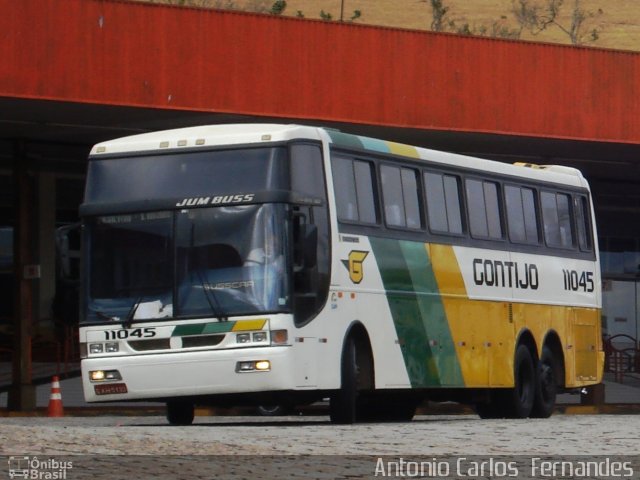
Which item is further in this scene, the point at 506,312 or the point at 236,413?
the point at 236,413

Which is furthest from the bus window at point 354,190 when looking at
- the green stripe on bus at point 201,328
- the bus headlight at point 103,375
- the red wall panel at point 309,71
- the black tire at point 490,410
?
the red wall panel at point 309,71

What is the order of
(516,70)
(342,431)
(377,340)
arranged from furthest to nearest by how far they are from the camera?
(516,70) < (377,340) < (342,431)

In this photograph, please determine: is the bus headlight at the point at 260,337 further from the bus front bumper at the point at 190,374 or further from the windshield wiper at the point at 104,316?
the windshield wiper at the point at 104,316

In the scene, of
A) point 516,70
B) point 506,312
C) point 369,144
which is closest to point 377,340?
point 369,144

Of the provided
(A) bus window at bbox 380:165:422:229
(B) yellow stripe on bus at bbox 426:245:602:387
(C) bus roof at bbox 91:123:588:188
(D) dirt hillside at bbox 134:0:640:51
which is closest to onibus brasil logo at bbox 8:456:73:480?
(C) bus roof at bbox 91:123:588:188

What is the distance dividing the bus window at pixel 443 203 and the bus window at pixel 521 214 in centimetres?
160

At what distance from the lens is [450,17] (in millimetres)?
141125

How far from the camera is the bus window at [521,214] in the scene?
76.7ft

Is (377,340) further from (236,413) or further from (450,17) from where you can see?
(450,17)

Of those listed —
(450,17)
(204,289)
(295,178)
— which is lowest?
(204,289)

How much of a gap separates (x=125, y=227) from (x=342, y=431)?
13.2 feet

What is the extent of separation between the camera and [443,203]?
21.5 meters

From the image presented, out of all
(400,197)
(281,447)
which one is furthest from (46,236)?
(281,447)

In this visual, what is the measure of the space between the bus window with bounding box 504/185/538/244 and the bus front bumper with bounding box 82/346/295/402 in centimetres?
654
